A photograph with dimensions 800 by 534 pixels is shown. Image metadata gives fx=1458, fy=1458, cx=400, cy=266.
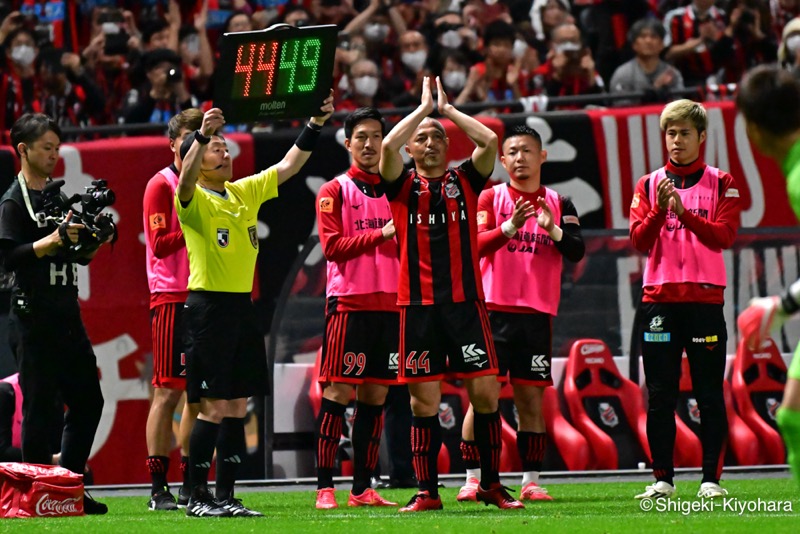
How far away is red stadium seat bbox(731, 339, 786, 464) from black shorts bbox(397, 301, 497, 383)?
13.5ft

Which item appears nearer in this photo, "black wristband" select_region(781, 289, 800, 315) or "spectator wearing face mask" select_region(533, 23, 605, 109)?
"black wristband" select_region(781, 289, 800, 315)

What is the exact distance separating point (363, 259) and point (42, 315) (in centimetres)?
213

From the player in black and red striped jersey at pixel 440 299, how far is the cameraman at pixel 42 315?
1929 mm

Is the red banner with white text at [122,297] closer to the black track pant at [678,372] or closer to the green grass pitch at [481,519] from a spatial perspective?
the green grass pitch at [481,519]

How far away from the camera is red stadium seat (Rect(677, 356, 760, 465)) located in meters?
11.6

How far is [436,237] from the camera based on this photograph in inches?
331

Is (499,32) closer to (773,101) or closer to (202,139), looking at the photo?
(202,139)

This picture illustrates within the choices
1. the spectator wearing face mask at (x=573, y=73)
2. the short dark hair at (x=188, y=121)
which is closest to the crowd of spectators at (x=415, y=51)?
the spectator wearing face mask at (x=573, y=73)

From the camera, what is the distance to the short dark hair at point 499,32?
14.1 meters

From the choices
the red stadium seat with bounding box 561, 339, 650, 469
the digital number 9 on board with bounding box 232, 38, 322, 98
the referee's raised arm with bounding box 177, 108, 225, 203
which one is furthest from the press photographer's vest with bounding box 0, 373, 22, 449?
the red stadium seat with bounding box 561, 339, 650, 469

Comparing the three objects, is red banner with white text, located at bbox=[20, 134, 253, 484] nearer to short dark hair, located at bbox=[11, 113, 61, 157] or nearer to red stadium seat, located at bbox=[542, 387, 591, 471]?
red stadium seat, located at bbox=[542, 387, 591, 471]

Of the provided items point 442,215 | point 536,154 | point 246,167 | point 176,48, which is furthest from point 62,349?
point 176,48

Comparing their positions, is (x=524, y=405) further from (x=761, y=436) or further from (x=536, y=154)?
(x=761, y=436)

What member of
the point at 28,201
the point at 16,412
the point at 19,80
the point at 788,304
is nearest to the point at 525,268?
the point at 28,201
